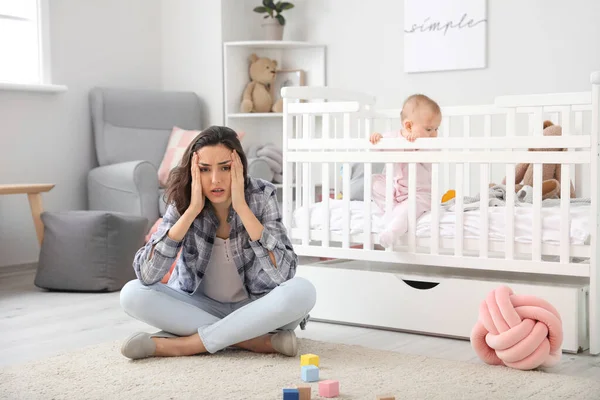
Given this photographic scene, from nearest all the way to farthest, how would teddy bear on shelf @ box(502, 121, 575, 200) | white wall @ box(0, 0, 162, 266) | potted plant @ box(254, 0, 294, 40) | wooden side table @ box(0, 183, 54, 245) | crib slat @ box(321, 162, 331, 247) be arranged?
crib slat @ box(321, 162, 331, 247) → teddy bear on shelf @ box(502, 121, 575, 200) → wooden side table @ box(0, 183, 54, 245) → white wall @ box(0, 0, 162, 266) → potted plant @ box(254, 0, 294, 40)

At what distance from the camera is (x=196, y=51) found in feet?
14.5

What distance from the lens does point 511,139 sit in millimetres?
2352

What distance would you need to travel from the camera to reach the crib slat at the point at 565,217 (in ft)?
7.27

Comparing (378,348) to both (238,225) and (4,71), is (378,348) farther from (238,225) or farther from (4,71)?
(4,71)

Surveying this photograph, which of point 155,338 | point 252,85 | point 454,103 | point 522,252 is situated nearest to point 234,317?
point 155,338

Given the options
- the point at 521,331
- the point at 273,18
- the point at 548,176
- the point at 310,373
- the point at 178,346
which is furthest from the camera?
the point at 273,18

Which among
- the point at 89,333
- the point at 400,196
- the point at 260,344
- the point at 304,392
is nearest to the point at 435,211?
the point at 400,196

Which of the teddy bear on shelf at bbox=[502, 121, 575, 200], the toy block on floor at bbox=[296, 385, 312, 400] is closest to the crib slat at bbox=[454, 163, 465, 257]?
the teddy bear on shelf at bbox=[502, 121, 575, 200]

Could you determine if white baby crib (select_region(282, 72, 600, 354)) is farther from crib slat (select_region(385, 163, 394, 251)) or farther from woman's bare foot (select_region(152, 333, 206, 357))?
woman's bare foot (select_region(152, 333, 206, 357))

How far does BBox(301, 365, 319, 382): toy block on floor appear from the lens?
183cm

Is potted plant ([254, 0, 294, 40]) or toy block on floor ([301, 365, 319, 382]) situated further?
potted plant ([254, 0, 294, 40])

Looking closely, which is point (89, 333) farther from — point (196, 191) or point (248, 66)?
point (248, 66)

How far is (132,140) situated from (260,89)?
72 centimetres

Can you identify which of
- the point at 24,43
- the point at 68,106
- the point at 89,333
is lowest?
the point at 89,333
